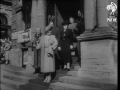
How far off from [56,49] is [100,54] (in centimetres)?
230

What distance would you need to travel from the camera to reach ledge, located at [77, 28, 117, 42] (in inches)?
267

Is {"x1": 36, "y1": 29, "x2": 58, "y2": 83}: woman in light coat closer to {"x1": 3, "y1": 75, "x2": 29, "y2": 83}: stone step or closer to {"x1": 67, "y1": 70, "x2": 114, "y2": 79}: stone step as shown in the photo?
{"x1": 67, "y1": 70, "x2": 114, "y2": 79}: stone step

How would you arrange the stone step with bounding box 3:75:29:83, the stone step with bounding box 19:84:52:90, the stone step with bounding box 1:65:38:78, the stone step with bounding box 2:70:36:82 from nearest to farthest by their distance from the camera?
the stone step with bounding box 19:84:52:90
the stone step with bounding box 3:75:29:83
the stone step with bounding box 2:70:36:82
the stone step with bounding box 1:65:38:78

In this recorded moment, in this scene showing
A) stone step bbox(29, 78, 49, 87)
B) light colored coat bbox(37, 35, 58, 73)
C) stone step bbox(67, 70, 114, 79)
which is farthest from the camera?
stone step bbox(29, 78, 49, 87)

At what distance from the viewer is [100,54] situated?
6945 mm

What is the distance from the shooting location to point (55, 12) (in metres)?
11.5

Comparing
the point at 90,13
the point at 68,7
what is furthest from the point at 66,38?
the point at 68,7

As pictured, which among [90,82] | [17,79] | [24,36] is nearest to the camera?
[90,82]

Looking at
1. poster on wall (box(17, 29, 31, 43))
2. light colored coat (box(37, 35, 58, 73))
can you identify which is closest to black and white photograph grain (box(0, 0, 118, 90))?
light colored coat (box(37, 35, 58, 73))

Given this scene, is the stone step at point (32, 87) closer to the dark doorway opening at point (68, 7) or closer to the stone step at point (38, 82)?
the stone step at point (38, 82)

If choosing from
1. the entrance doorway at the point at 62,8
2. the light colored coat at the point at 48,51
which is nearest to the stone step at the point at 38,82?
the light colored coat at the point at 48,51

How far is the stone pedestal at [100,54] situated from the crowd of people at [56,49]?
3.41 ft

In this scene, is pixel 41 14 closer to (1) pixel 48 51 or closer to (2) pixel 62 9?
(2) pixel 62 9

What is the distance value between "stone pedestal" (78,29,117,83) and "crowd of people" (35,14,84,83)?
1039 millimetres
